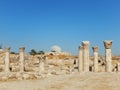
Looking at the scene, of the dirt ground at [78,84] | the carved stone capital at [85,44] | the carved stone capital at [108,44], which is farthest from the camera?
the carved stone capital at [85,44]

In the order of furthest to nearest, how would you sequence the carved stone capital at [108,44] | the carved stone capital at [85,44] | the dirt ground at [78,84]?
the carved stone capital at [85,44]
the carved stone capital at [108,44]
the dirt ground at [78,84]

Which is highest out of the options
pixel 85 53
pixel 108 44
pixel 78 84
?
pixel 108 44

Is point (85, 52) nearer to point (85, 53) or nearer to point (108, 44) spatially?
point (85, 53)

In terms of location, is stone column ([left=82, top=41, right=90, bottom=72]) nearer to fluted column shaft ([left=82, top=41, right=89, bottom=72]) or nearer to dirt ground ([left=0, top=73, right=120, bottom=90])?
fluted column shaft ([left=82, top=41, right=89, bottom=72])

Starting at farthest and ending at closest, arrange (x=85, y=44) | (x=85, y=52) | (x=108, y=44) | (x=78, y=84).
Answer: (x=85, y=52) < (x=85, y=44) < (x=108, y=44) < (x=78, y=84)

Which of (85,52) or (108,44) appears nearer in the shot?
(108,44)

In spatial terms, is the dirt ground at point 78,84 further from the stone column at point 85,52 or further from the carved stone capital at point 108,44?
the stone column at point 85,52

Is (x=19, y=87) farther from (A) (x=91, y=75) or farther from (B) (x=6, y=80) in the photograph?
(A) (x=91, y=75)


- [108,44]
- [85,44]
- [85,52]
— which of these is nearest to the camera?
[108,44]

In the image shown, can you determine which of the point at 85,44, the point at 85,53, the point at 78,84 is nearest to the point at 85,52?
the point at 85,53

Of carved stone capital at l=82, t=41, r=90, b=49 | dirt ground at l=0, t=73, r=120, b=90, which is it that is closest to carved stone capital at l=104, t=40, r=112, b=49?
carved stone capital at l=82, t=41, r=90, b=49

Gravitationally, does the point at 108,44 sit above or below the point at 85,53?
above

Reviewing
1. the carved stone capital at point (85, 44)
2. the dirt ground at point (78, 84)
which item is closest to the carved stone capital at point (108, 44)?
the carved stone capital at point (85, 44)

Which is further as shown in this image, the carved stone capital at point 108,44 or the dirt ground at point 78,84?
the carved stone capital at point 108,44
